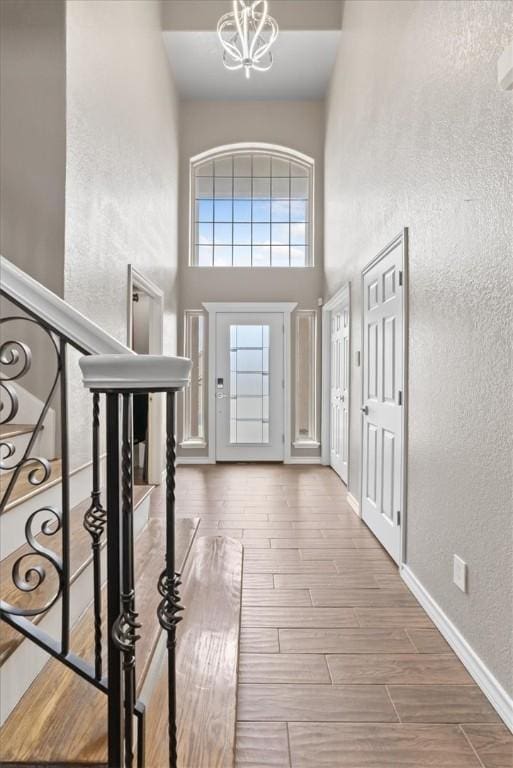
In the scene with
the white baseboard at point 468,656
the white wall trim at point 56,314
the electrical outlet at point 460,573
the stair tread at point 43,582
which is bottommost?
the white baseboard at point 468,656

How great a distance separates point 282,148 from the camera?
664cm

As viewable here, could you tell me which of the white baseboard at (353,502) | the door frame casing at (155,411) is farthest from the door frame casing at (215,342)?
the white baseboard at (353,502)

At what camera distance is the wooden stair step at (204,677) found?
1.37m

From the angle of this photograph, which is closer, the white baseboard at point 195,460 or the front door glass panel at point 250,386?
the white baseboard at point 195,460

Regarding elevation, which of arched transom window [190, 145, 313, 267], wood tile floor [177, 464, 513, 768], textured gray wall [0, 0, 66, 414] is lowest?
wood tile floor [177, 464, 513, 768]

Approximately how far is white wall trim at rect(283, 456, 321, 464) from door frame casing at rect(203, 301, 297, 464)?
0.01 meters

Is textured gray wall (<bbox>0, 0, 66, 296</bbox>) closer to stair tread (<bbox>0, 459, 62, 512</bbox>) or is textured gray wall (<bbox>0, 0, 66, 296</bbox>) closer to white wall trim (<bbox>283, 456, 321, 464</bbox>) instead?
stair tread (<bbox>0, 459, 62, 512</bbox>)

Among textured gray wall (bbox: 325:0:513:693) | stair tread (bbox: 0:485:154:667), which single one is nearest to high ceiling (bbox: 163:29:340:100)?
textured gray wall (bbox: 325:0:513:693)

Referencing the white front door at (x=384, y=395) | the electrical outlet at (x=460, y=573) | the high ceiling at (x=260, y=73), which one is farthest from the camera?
the high ceiling at (x=260, y=73)

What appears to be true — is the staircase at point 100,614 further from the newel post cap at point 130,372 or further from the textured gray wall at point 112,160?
the textured gray wall at point 112,160

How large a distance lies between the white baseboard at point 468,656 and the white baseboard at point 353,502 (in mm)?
1444

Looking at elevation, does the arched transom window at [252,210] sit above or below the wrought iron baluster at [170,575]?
above

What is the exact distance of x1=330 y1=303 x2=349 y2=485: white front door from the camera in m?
5.15

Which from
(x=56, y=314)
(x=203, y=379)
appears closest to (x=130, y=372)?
(x=56, y=314)
